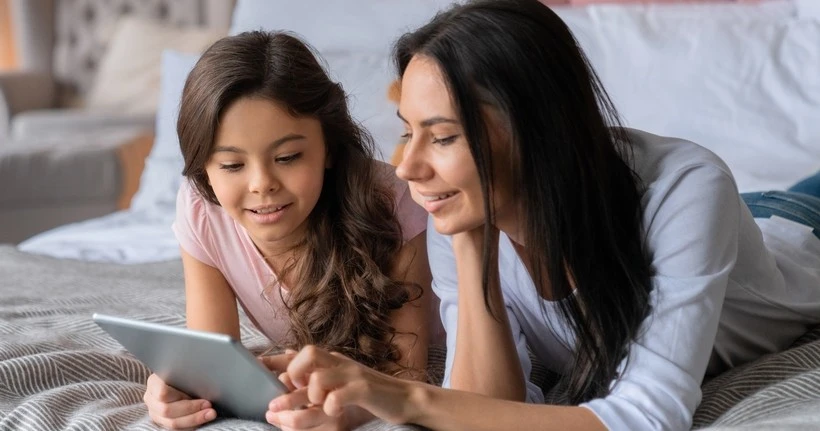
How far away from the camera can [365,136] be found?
62.2 inches

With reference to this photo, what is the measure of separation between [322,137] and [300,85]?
80mm

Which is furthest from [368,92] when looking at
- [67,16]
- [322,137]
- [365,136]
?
[67,16]

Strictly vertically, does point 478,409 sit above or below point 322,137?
below

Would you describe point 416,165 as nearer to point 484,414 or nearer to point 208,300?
point 484,414

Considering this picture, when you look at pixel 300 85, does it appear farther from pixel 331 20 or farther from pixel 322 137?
pixel 331 20

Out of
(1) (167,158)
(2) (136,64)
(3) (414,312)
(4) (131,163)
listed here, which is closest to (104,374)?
(3) (414,312)

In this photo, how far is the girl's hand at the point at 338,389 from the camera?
97 centimetres

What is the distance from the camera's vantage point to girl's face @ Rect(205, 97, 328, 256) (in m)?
1.34

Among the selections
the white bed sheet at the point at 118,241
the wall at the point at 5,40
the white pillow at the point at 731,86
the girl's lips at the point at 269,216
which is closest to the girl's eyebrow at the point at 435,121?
the girl's lips at the point at 269,216

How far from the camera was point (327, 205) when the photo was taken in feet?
4.95

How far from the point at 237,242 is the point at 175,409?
39 cm

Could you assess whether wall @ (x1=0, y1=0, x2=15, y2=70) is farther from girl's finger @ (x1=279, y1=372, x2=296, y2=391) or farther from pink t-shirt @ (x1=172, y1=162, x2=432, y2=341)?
girl's finger @ (x1=279, y1=372, x2=296, y2=391)

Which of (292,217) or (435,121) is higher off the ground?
(435,121)

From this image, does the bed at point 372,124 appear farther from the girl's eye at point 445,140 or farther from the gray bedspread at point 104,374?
the girl's eye at point 445,140
